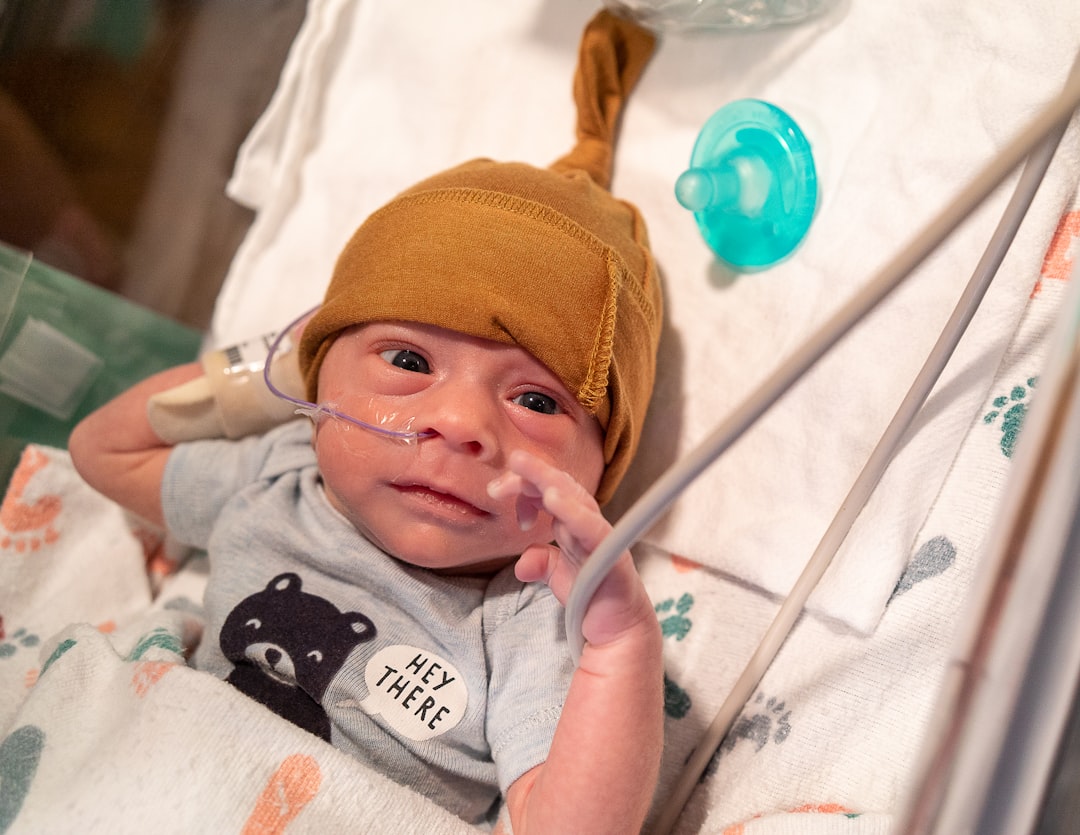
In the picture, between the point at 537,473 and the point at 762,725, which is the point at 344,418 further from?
the point at 762,725

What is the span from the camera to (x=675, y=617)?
1.10m

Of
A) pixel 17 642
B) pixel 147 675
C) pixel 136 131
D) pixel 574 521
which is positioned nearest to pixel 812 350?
pixel 574 521

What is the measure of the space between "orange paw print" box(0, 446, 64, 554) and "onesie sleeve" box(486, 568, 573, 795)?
553 mm

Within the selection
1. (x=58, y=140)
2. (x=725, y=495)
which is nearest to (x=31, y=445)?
(x=58, y=140)

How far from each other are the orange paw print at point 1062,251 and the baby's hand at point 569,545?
550 millimetres

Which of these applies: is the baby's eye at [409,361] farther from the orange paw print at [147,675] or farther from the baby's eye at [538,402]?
the orange paw print at [147,675]

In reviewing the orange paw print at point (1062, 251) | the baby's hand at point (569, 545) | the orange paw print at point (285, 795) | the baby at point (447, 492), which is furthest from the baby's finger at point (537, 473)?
the orange paw print at point (1062, 251)

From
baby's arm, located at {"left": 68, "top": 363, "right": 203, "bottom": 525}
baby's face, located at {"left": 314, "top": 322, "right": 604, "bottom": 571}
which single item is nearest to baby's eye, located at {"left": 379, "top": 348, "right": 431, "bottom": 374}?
baby's face, located at {"left": 314, "top": 322, "right": 604, "bottom": 571}

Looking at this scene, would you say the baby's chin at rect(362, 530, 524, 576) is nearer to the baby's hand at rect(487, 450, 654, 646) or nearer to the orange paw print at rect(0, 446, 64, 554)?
the baby's hand at rect(487, 450, 654, 646)

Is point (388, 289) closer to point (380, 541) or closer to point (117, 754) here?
point (380, 541)

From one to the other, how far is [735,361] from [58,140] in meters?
0.87

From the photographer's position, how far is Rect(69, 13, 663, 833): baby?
0.89 metres

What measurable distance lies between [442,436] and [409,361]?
102mm

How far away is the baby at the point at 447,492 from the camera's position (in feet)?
2.93
